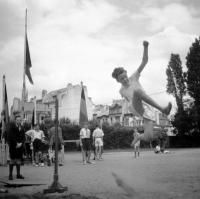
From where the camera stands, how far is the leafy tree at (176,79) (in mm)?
54594

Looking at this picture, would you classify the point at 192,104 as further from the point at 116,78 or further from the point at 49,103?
the point at 116,78

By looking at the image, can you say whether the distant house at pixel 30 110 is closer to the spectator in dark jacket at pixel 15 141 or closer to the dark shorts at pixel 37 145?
the spectator in dark jacket at pixel 15 141

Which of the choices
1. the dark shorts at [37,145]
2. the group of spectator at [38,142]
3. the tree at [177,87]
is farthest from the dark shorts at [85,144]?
the tree at [177,87]

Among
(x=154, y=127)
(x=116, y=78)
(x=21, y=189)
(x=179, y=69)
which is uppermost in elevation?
(x=179, y=69)

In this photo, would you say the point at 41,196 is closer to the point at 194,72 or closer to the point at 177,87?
the point at 194,72

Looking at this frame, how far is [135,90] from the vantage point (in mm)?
5305

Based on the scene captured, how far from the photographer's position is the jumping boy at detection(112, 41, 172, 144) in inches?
205

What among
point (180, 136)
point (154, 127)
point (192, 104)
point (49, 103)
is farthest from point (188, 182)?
point (49, 103)

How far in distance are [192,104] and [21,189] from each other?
156 feet

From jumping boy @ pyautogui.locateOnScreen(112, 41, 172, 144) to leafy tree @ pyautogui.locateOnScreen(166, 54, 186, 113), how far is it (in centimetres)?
4793

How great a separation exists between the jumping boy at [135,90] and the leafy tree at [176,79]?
1887 inches

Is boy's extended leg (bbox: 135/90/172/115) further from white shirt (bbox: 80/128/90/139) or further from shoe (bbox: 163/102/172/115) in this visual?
white shirt (bbox: 80/128/90/139)

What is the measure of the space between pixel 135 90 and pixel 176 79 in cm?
5182

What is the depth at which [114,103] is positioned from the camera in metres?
84.6
